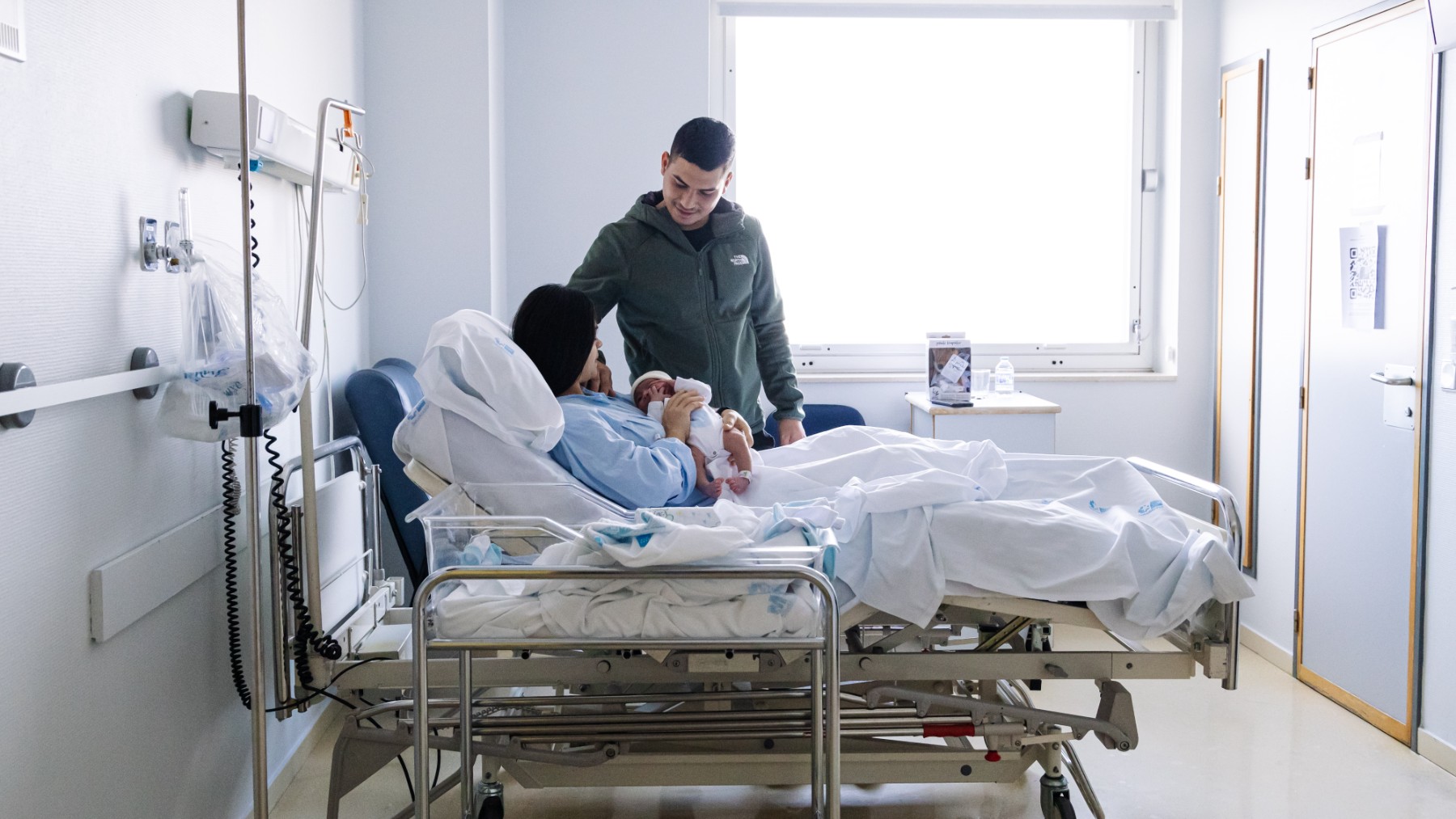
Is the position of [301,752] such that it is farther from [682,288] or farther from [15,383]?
[15,383]

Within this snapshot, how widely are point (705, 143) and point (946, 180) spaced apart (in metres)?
2.44

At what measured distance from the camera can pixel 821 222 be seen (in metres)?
4.71

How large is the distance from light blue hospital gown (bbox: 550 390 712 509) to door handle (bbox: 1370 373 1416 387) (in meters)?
2.14

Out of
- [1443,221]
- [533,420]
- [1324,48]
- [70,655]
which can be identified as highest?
[1324,48]

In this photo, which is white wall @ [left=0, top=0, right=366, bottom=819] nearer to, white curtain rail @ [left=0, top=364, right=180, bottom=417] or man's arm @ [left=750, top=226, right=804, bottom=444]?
white curtain rail @ [left=0, top=364, right=180, bottom=417]

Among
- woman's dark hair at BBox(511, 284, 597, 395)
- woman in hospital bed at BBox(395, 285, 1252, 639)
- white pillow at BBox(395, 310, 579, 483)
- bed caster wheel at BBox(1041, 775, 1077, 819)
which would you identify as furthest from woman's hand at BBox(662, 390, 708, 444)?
bed caster wheel at BBox(1041, 775, 1077, 819)

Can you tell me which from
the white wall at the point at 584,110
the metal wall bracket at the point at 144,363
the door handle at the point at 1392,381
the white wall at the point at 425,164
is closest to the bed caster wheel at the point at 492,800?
the metal wall bracket at the point at 144,363

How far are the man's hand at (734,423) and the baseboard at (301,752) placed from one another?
1.30 metres

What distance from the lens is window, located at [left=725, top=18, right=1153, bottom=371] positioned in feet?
15.2

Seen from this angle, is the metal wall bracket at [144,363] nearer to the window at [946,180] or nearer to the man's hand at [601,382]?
the man's hand at [601,382]

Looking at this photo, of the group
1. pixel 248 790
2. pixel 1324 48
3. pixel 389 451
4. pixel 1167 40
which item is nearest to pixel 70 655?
pixel 248 790

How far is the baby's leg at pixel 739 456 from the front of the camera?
236 centimetres

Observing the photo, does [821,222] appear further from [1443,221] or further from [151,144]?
[151,144]

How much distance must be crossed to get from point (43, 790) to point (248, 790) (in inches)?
39.5
